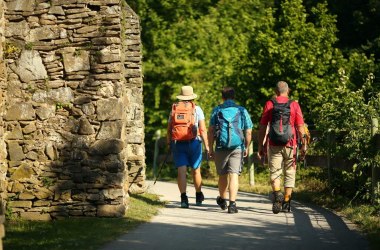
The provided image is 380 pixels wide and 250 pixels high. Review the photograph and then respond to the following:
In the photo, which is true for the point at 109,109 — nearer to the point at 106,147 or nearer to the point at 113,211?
the point at 106,147

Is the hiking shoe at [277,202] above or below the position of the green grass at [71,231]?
above

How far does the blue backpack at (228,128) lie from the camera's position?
13.8 m

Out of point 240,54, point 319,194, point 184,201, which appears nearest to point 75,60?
point 184,201

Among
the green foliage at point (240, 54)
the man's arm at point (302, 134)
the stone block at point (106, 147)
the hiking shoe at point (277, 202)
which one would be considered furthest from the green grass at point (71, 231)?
the green foliage at point (240, 54)

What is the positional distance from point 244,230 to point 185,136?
2.99 meters

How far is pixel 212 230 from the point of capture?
11531mm

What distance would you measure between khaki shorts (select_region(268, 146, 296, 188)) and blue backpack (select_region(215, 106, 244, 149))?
1.56 ft

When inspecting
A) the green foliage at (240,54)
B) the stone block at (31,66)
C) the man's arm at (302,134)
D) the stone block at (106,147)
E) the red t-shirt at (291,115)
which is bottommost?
the stone block at (106,147)

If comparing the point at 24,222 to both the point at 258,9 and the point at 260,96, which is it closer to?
the point at 260,96

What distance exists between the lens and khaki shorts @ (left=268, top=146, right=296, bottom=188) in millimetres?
13641

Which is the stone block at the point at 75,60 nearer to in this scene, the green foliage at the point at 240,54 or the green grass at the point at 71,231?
the green grass at the point at 71,231

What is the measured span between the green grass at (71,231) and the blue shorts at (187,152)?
1009mm

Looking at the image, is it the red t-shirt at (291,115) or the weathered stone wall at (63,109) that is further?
the red t-shirt at (291,115)

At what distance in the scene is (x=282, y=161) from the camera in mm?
13742
